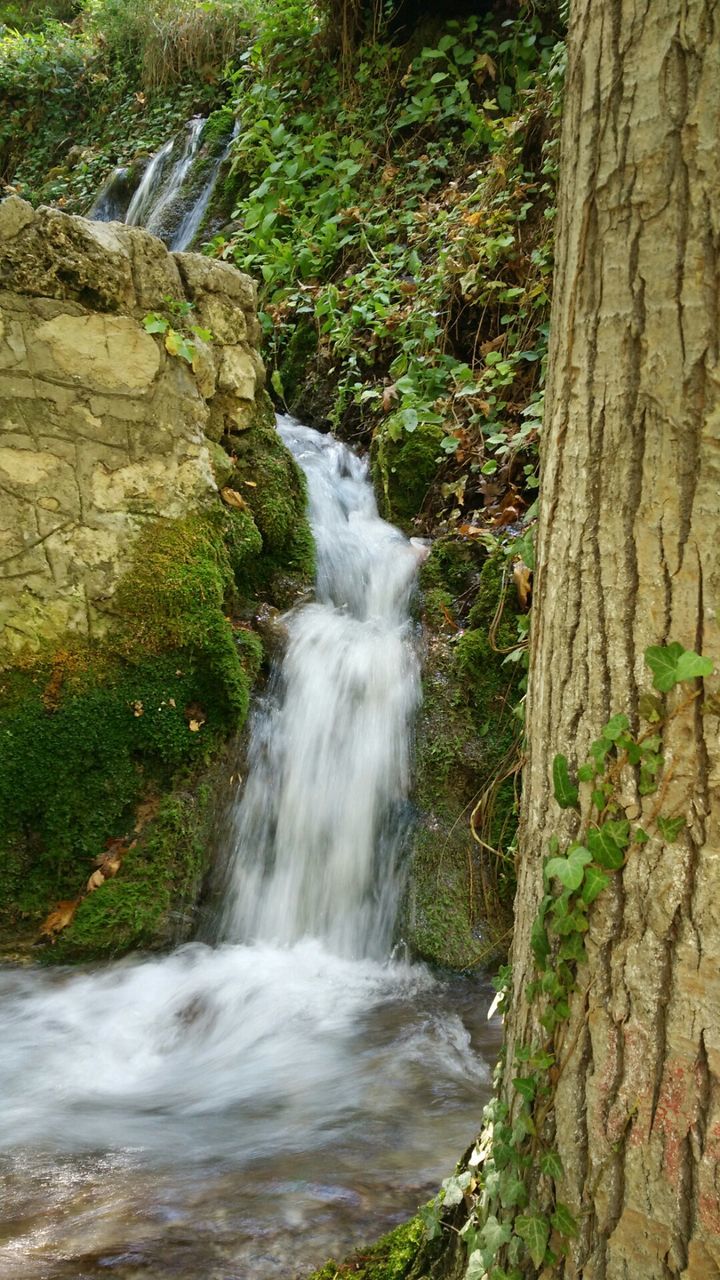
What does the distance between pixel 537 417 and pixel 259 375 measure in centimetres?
170

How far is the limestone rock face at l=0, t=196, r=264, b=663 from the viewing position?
419 cm

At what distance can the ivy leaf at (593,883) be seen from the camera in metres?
1.36

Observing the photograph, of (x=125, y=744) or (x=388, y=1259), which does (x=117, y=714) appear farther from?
(x=388, y=1259)

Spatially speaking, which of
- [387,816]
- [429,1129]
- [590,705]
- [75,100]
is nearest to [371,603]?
[387,816]

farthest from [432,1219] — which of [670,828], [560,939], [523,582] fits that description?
[523,582]

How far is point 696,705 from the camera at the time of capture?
4.23 ft

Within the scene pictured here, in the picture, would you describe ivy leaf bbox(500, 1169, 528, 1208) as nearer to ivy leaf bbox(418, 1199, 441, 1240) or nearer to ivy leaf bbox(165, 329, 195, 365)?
ivy leaf bbox(418, 1199, 441, 1240)

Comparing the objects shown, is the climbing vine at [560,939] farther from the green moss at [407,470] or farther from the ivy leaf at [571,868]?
the green moss at [407,470]

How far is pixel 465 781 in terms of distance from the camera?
441cm

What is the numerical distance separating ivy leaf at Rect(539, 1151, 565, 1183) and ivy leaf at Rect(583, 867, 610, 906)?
414 mm

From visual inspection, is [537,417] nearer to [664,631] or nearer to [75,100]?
[664,631]

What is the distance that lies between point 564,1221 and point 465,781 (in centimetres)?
305

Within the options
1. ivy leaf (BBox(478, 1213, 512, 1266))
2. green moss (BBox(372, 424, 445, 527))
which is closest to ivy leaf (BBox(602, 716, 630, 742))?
ivy leaf (BBox(478, 1213, 512, 1266))

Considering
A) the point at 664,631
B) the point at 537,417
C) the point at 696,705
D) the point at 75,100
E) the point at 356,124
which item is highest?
the point at 75,100
